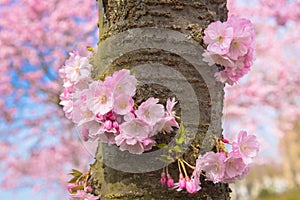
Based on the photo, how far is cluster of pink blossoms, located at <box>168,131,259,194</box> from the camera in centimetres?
103

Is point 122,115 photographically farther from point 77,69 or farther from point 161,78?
point 77,69

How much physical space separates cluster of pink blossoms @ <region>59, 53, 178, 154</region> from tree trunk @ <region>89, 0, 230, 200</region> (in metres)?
0.04

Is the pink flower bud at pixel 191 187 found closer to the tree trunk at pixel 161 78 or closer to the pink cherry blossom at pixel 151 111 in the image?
the tree trunk at pixel 161 78

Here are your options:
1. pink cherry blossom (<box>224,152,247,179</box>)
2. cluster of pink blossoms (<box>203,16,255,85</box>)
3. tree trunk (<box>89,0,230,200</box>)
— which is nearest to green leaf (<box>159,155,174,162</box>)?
tree trunk (<box>89,0,230,200</box>)

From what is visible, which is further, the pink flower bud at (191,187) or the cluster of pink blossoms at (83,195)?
the cluster of pink blossoms at (83,195)

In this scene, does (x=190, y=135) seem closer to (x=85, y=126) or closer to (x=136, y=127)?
(x=136, y=127)

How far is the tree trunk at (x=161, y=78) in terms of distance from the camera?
3.49 ft

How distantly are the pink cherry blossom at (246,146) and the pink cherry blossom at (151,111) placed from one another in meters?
0.20

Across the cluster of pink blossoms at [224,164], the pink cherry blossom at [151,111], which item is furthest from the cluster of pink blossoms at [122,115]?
the cluster of pink blossoms at [224,164]

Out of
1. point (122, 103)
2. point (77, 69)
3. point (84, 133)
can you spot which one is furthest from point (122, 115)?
point (77, 69)

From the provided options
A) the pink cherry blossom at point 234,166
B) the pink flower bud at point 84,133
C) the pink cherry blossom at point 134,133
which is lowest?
the pink cherry blossom at point 234,166

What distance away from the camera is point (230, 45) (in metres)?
1.11

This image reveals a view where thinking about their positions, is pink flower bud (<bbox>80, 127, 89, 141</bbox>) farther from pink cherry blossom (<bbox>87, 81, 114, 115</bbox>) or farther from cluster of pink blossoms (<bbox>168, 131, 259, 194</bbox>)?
cluster of pink blossoms (<bbox>168, 131, 259, 194</bbox>)

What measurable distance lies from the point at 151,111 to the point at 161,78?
111mm
